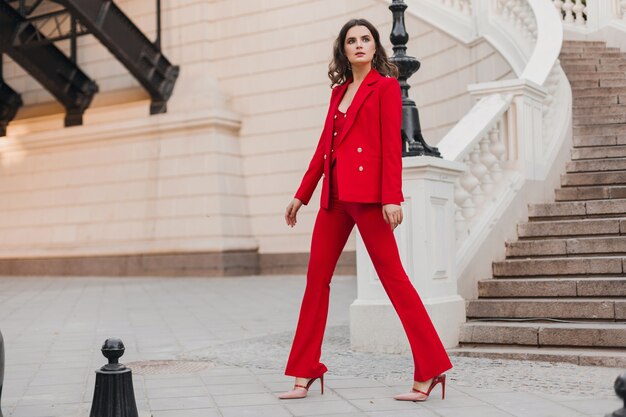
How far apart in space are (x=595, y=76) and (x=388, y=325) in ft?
22.6

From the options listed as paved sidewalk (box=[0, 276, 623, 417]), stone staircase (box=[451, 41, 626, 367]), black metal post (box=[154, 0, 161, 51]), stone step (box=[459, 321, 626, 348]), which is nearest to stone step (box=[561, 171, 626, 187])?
stone staircase (box=[451, 41, 626, 367])

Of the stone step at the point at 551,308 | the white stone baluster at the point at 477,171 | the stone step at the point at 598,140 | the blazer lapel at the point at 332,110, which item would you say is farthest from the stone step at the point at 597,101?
the blazer lapel at the point at 332,110

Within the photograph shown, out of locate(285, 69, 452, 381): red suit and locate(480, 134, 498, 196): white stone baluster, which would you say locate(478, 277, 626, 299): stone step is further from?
locate(285, 69, 452, 381): red suit

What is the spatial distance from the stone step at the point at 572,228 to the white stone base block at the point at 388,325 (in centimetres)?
137

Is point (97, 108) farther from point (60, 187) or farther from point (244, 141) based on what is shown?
point (244, 141)

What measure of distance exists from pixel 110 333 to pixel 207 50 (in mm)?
9889

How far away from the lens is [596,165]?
334 inches

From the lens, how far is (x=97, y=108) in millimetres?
17734

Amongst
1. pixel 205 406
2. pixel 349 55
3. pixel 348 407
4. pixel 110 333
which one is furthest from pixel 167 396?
pixel 110 333

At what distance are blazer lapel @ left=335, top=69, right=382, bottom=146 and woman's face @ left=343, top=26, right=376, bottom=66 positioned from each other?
11 centimetres

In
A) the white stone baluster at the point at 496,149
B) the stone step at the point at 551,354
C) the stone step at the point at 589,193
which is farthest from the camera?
the stone step at the point at 589,193

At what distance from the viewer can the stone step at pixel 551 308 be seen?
19.7 feet

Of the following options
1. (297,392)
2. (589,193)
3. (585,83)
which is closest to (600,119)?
(585,83)

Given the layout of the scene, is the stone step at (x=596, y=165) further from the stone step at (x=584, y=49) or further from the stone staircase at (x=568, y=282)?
the stone step at (x=584, y=49)
